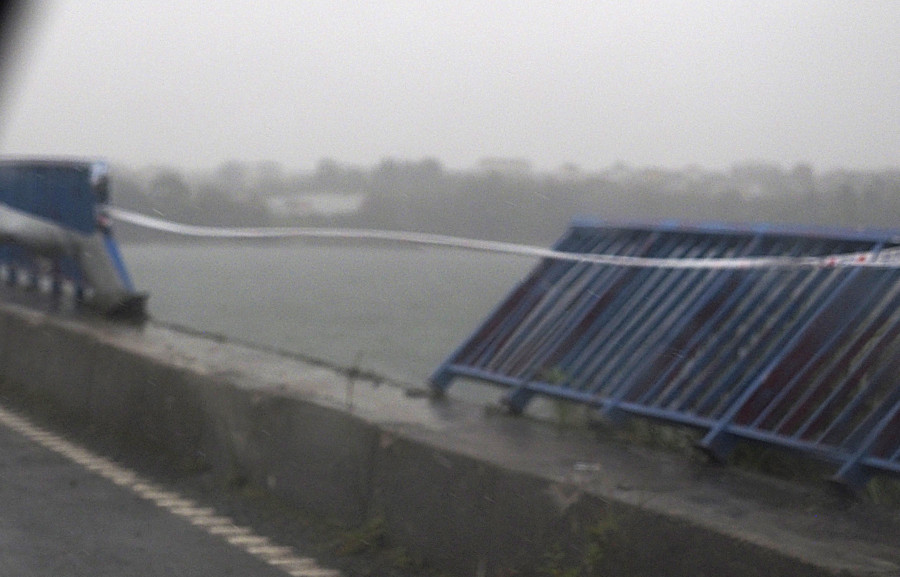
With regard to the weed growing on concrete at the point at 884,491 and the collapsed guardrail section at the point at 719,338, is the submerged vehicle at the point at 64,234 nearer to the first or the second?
the collapsed guardrail section at the point at 719,338

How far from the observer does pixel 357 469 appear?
5918mm

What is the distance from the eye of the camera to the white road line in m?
5.51

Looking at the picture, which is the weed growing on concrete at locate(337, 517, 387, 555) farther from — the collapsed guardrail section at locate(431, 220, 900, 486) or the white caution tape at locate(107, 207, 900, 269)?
the white caution tape at locate(107, 207, 900, 269)

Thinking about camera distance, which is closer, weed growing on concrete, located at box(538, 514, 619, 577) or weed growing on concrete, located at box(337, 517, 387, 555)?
weed growing on concrete, located at box(538, 514, 619, 577)

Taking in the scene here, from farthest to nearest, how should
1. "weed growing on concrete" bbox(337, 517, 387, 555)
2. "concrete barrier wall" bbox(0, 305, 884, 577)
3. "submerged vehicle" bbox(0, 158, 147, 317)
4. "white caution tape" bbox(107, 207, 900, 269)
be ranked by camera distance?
"submerged vehicle" bbox(0, 158, 147, 317)
"white caution tape" bbox(107, 207, 900, 269)
"weed growing on concrete" bbox(337, 517, 387, 555)
"concrete barrier wall" bbox(0, 305, 884, 577)

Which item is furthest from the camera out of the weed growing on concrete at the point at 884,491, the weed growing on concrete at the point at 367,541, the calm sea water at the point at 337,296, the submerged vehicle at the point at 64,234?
the submerged vehicle at the point at 64,234

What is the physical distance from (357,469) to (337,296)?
44.9 ft

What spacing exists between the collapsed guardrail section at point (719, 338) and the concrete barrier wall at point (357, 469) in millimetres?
1017

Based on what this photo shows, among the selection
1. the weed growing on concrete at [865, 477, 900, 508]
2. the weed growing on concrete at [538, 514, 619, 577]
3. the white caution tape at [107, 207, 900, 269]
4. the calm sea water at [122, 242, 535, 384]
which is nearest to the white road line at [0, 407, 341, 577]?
the weed growing on concrete at [538, 514, 619, 577]

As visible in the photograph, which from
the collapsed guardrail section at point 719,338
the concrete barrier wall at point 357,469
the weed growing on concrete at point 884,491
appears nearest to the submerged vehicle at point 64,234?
the concrete barrier wall at point 357,469

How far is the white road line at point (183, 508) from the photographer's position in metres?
5.51

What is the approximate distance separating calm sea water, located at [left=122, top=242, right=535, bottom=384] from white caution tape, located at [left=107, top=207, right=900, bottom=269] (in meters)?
0.22

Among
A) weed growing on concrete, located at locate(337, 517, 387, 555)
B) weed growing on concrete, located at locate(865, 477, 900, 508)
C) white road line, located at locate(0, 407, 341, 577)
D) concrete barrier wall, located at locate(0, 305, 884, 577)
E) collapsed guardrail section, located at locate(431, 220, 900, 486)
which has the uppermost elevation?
collapsed guardrail section, located at locate(431, 220, 900, 486)

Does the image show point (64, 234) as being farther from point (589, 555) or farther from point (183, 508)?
point (589, 555)
